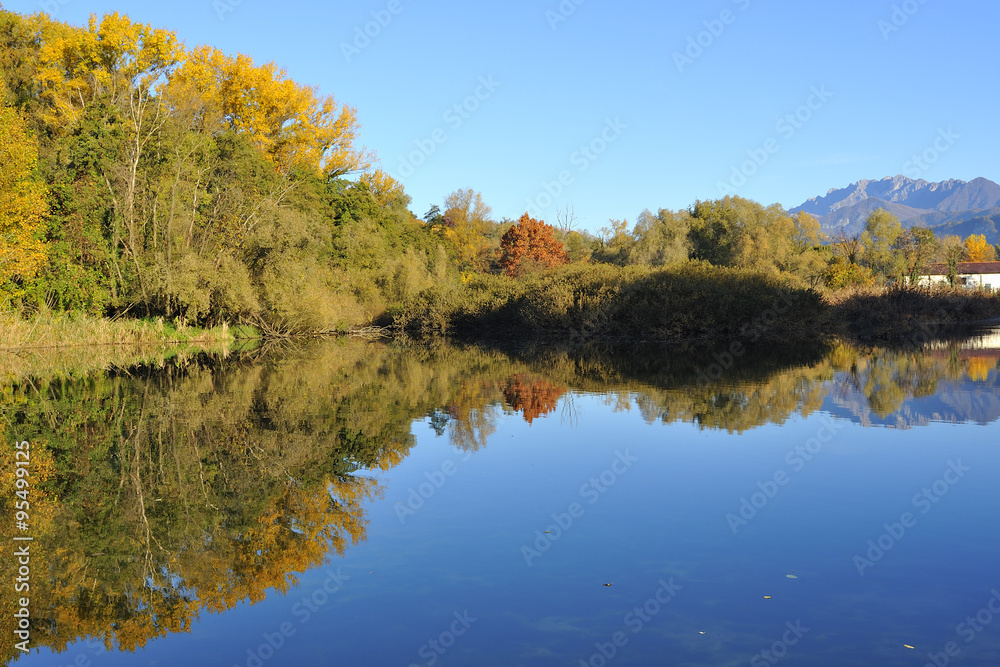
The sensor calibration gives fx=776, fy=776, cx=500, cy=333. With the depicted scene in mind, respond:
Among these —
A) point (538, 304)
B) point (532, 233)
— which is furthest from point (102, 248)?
point (532, 233)

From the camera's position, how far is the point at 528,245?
204ft

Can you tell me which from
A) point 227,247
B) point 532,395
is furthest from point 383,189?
point 532,395

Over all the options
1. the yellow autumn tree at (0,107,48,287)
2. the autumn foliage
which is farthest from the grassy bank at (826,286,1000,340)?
the yellow autumn tree at (0,107,48,287)

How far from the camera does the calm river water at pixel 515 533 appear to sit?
4.53 metres

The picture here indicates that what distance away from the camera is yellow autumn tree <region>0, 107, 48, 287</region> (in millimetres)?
23938

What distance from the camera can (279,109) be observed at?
41.9 metres

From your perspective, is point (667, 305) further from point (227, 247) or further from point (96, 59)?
point (96, 59)

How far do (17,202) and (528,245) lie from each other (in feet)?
137

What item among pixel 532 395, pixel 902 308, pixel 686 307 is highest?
pixel 686 307

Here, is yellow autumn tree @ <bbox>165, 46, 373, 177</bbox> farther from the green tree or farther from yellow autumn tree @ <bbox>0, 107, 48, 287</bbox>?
the green tree

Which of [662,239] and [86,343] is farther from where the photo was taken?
[662,239]

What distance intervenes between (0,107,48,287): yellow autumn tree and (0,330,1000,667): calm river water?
13.4 m

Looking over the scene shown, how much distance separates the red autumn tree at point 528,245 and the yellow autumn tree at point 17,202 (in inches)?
1491

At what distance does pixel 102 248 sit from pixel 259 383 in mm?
16376
